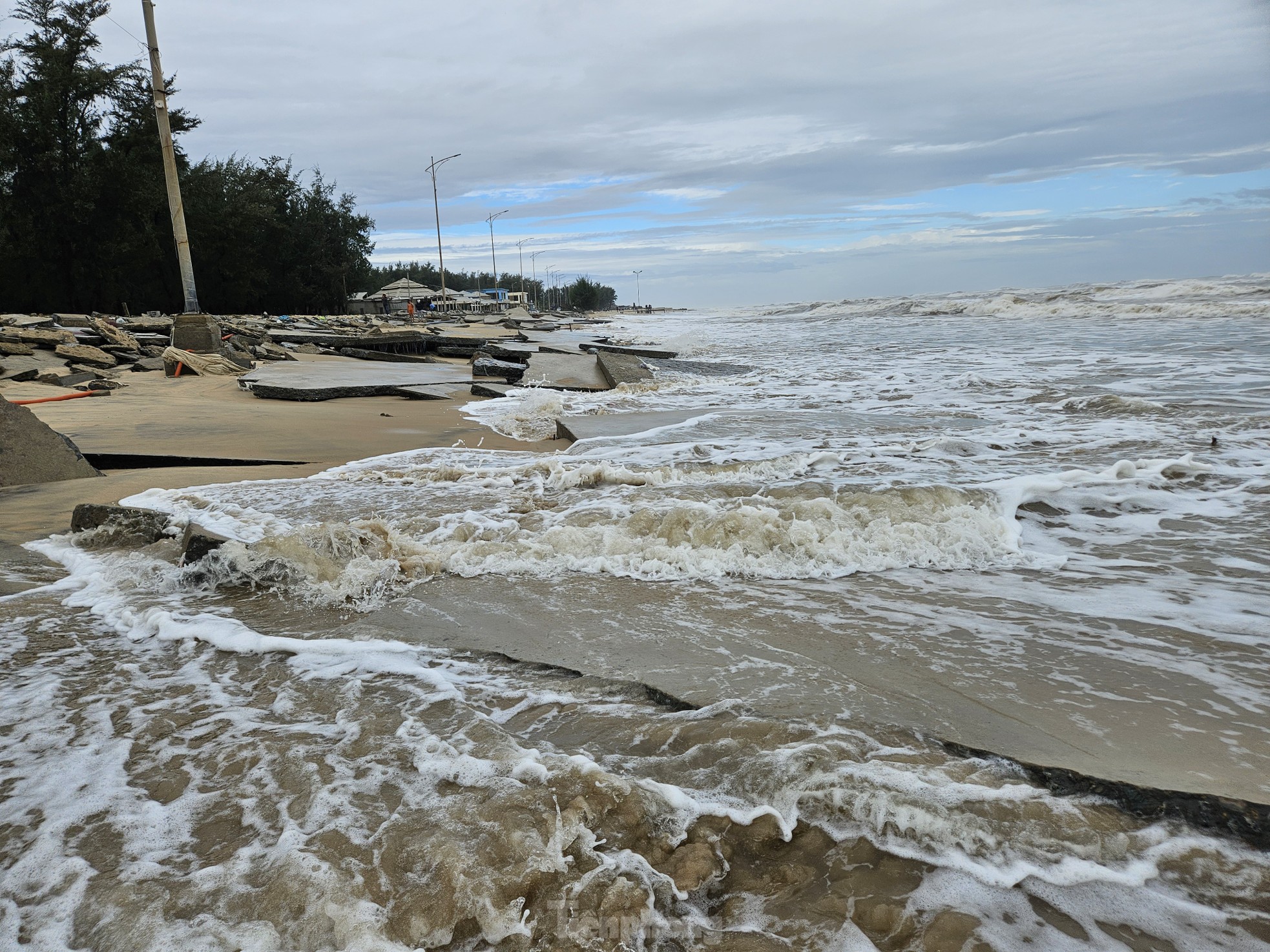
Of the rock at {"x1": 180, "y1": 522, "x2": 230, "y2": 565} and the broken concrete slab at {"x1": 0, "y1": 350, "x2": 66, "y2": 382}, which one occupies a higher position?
the broken concrete slab at {"x1": 0, "y1": 350, "x2": 66, "y2": 382}

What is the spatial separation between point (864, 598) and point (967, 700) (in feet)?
3.07

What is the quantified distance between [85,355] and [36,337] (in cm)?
108

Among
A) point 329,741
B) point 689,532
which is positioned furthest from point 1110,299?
point 329,741

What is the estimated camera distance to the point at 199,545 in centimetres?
338

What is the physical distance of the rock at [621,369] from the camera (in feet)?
38.3

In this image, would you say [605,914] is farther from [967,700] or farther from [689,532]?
[689,532]

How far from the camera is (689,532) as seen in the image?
391 cm

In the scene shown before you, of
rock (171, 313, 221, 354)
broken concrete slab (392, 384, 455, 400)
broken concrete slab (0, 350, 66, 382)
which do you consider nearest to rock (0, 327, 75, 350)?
broken concrete slab (0, 350, 66, 382)

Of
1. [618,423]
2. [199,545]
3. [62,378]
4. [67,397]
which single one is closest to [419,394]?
[618,423]

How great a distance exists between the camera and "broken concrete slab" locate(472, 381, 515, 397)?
411 inches

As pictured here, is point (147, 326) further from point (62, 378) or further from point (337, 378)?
point (337, 378)

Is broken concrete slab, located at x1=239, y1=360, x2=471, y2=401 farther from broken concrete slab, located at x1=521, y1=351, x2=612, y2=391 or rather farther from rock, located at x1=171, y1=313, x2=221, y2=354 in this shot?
broken concrete slab, located at x1=521, y1=351, x2=612, y2=391

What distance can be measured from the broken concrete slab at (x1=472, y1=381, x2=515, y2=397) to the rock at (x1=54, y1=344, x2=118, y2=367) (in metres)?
6.29

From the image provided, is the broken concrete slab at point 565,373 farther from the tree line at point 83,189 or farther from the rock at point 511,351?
the tree line at point 83,189
